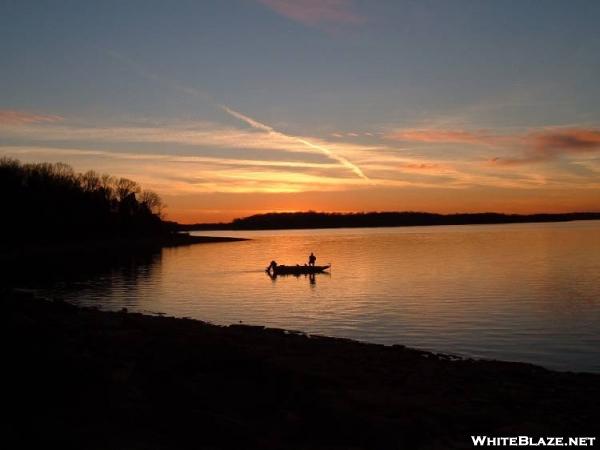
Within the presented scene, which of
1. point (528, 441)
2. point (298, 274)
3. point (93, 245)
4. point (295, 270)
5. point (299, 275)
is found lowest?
point (299, 275)

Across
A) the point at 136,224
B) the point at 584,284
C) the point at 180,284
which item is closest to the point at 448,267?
the point at 584,284

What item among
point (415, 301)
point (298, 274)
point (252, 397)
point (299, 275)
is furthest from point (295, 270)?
point (252, 397)

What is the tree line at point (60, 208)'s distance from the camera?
105 m

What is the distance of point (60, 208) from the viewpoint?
122938mm

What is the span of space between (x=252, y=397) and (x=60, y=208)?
397 feet

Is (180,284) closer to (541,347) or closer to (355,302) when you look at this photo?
(355,302)

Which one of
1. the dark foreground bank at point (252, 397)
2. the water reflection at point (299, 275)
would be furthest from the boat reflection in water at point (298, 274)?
the dark foreground bank at point (252, 397)

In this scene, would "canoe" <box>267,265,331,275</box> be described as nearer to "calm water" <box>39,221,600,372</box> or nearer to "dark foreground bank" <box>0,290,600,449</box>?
"calm water" <box>39,221,600,372</box>

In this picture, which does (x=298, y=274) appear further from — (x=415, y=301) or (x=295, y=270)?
(x=415, y=301)

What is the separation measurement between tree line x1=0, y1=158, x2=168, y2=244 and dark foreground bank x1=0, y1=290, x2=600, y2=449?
9605 centimetres

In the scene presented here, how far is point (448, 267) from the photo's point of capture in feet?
240

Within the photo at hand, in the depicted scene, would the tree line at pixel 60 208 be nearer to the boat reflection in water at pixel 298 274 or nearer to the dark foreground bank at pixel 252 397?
the boat reflection in water at pixel 298 274

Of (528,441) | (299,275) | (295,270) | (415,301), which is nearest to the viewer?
(528,441)

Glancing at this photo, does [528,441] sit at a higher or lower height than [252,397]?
lower
